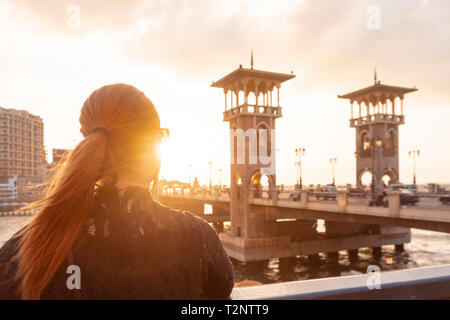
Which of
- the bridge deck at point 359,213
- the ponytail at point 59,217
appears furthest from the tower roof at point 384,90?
the ponytail at point 59,217

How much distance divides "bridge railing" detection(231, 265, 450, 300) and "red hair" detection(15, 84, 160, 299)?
30.3 inches

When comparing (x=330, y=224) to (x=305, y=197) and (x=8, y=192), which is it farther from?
(x=8, y=192)

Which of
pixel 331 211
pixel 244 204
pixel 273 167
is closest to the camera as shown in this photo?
pixel 331 211

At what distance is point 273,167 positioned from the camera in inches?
1464

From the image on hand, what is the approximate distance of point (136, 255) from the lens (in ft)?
4.47

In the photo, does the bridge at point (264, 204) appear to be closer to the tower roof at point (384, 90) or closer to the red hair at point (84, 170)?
the tower roof at point (384, 90)

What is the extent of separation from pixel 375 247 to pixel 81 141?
4057 centimetres

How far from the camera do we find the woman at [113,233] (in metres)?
1.26

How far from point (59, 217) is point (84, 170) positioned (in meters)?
0.19

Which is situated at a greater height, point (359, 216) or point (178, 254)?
point (178, 254)
